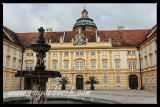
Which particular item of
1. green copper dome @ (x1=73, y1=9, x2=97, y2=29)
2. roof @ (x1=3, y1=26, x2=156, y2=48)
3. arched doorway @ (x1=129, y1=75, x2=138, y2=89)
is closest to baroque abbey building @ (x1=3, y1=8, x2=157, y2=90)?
arched doorway @ (x1=129, y1=75, x2=138, y2=89)

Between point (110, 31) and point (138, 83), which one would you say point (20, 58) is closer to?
point (110, 31)

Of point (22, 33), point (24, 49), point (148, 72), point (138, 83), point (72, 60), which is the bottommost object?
point (138, 83)

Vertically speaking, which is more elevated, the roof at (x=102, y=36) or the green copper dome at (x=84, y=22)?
the green copper dome at (x=84, y=22)

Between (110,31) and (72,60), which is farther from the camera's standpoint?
(110,31)

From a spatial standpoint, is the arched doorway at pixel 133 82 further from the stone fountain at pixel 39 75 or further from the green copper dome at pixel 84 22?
the stone fountain at pixel 39 75

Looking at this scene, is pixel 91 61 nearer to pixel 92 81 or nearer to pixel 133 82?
pixel 92 81

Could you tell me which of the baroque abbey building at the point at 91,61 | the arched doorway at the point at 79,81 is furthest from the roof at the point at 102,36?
the arched doorway at the point at 79,81

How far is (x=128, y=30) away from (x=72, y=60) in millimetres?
16338

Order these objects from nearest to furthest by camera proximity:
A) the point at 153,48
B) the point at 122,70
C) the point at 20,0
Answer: the point at 20,0 → the point at 153,48 → the point at 122,70

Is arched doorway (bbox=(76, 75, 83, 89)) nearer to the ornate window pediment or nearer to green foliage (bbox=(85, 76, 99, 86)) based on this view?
green foliage (bbox=(85, 76, 99, 86))

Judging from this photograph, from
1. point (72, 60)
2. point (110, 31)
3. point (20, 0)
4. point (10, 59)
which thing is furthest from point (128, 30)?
point (20, 0)

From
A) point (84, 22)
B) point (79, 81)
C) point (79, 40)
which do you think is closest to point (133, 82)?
point (79, 81)

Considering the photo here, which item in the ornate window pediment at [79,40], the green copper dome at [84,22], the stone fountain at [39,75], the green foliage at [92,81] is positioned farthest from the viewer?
the green copper dome at [84,22]

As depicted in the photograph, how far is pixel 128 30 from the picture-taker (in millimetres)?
39312
